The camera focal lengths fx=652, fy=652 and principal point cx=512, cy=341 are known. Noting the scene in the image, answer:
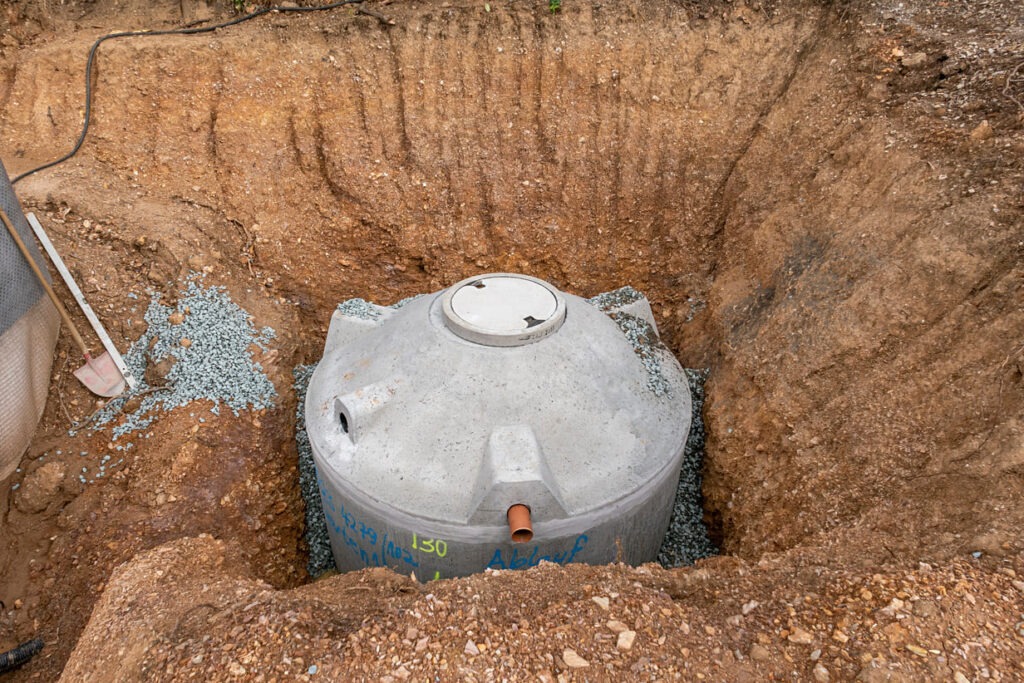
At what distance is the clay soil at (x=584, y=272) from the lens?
343cm

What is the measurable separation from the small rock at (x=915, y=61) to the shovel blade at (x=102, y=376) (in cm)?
776

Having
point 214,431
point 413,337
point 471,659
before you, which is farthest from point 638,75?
point 471,659

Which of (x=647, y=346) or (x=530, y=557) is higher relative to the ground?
(x=647, y=346)

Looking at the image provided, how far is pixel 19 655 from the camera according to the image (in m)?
4.51

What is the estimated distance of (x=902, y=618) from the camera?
10.4 feet

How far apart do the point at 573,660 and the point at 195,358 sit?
185 inches

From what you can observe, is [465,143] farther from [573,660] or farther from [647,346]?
[573,660]

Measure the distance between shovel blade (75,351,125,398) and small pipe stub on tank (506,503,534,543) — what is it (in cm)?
407

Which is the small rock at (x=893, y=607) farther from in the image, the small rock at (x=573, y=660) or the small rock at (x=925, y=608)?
the small rock at (x=573, y=660)

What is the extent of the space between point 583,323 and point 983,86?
3.94 m

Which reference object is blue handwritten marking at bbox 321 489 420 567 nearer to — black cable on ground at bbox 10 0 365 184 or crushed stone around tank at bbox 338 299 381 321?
crushed stone around tank at bbox 338 299 381 321

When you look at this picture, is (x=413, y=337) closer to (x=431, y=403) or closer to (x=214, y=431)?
(x=431, y=403)

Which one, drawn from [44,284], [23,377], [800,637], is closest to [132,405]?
[23,377]

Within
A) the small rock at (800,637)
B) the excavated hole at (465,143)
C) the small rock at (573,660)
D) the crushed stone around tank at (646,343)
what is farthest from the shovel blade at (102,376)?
the small rock at (800,637)
